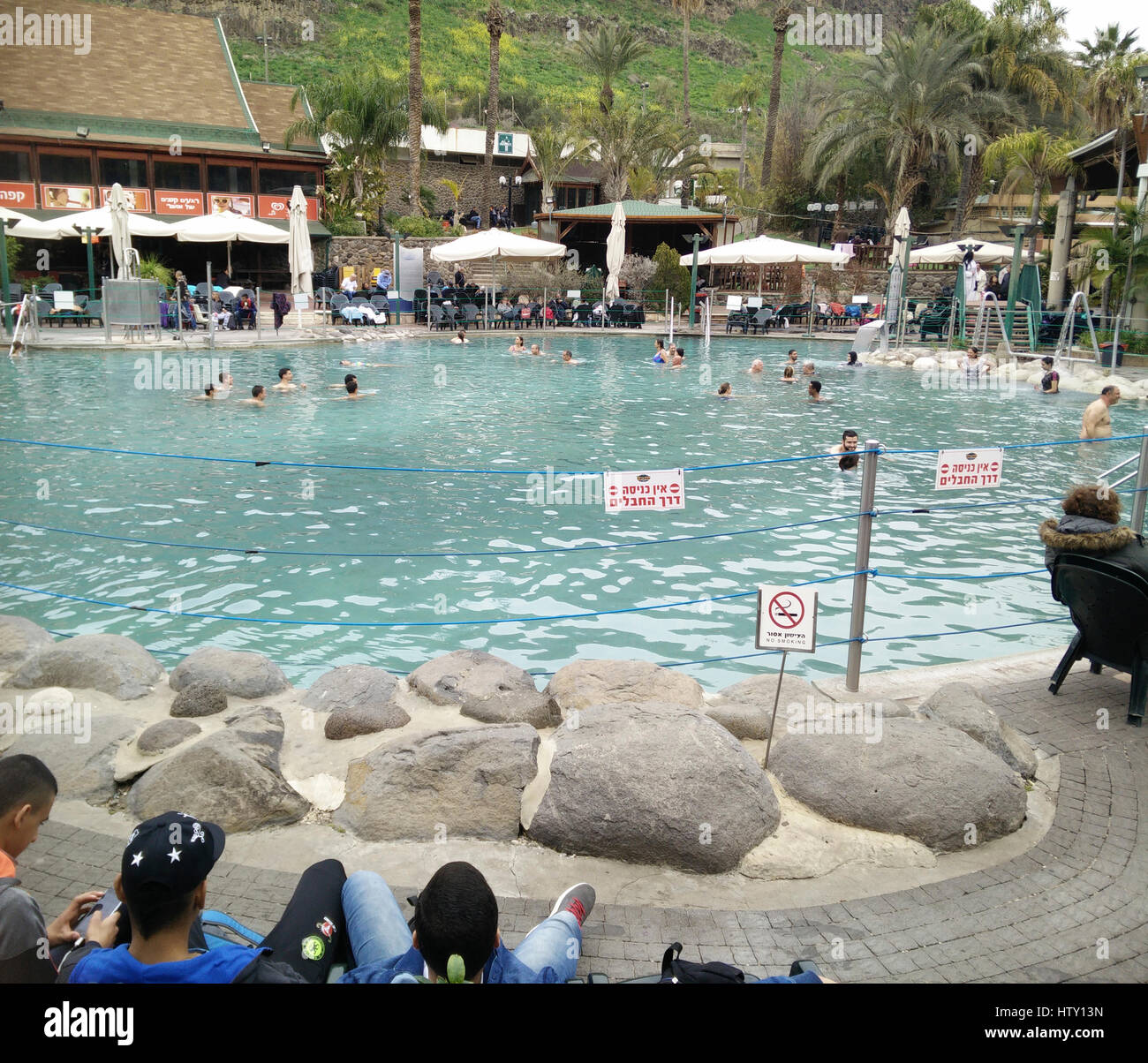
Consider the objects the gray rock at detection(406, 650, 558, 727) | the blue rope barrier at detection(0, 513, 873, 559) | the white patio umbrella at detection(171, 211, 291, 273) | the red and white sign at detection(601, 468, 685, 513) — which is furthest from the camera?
the white patio umbrella at detection(171, 211, 291, 273)

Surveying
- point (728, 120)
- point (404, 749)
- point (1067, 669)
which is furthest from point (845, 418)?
point (728, 120)

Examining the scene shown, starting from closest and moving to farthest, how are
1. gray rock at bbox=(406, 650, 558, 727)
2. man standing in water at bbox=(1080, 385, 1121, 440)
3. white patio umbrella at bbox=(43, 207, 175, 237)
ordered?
gray rock at bbox=(406, 650, 558, 727)
man standing in water at bbox=(1080, 385, 1121, 440)
white patio umbrella at bbox=(43, 207, 175, 237)

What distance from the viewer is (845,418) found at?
16938 mm

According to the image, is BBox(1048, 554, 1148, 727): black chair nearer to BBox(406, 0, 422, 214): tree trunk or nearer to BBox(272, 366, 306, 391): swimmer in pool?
BBox(272, 366, 306, 391): swimmer in pool

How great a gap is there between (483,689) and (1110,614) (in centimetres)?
347

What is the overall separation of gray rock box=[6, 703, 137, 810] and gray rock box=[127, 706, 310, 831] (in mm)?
275

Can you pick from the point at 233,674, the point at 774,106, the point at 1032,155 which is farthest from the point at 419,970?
the point at 774,106

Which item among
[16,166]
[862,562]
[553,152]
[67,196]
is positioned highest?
[553,152]

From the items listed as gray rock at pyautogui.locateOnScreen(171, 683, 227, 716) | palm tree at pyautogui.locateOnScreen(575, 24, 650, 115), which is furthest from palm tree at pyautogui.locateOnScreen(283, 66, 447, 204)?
gray rock at pyautogui.locateOnScreen(171, 683, 227, 716)

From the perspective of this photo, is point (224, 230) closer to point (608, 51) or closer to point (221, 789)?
point (221, 789)

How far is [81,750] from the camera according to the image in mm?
4621

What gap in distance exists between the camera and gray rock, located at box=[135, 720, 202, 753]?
4.73m

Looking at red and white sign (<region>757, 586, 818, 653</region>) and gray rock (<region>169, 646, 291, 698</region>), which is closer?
red and white sign (<region>757, 586, 818, 653</region>)

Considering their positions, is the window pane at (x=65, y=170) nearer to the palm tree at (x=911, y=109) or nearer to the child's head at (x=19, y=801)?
the palm tree at (x=911, y=109)
